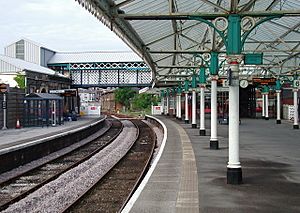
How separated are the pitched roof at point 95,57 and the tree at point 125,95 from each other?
1720 inches

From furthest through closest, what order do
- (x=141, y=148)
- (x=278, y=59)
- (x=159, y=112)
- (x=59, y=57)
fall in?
(x=159, y=112), (x=59, y=57), (x=278, y=59), (x=141, y=148)

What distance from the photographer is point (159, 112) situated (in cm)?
7738

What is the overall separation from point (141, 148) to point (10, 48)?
163 feet

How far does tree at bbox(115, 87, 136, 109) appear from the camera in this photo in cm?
11506

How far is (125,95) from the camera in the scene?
116 meters

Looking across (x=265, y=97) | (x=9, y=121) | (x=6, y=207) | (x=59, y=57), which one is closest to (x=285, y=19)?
(x=6, y=207)

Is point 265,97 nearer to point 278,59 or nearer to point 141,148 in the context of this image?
point 278,59

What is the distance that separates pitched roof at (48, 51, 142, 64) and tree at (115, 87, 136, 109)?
43679 mm

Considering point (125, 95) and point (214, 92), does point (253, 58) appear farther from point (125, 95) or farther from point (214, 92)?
point (125, 95)

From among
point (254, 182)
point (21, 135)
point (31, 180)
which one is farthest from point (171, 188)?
point (21, 135)

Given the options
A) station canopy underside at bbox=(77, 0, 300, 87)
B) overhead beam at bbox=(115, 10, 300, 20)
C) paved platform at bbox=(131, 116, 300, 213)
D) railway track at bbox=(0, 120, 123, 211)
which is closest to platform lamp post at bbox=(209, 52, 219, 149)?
station canopy underside at bbox=(77, 0, 300, 87)

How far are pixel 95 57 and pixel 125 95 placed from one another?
4783cm

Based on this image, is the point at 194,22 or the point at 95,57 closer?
the point at 194,22

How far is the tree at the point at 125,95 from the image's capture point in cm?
11506
